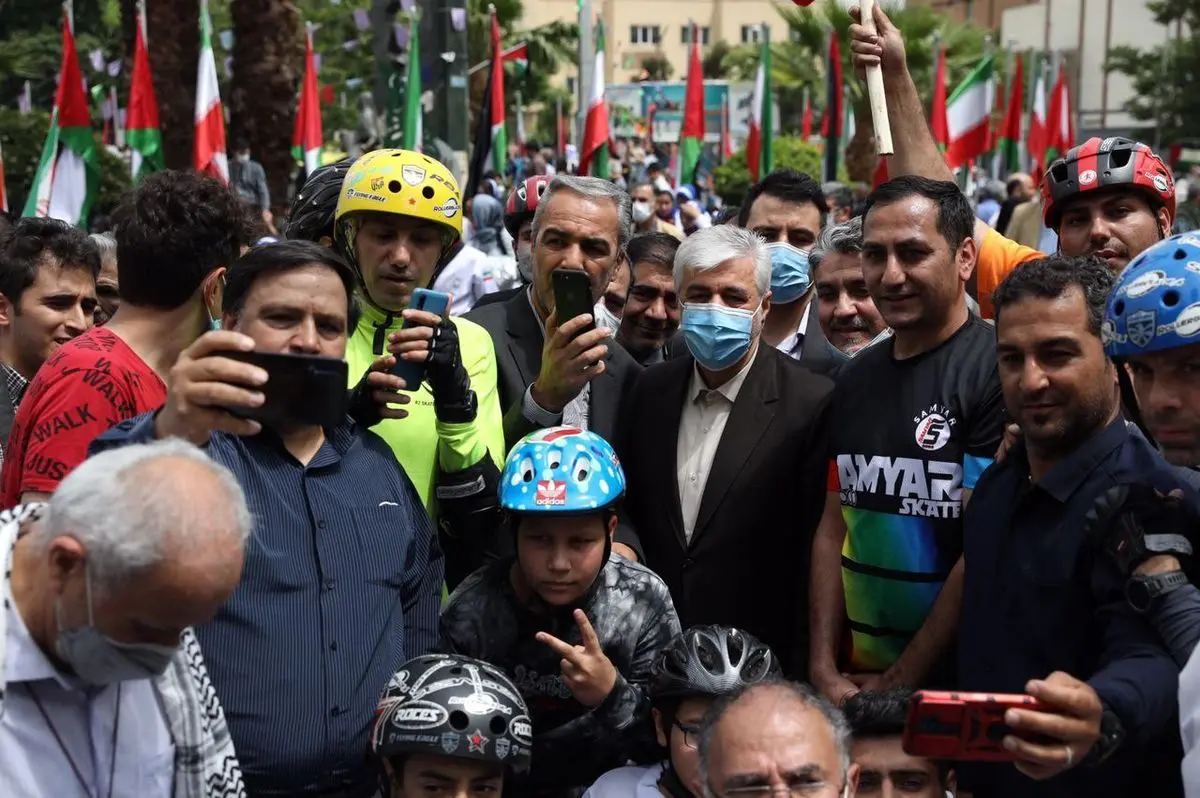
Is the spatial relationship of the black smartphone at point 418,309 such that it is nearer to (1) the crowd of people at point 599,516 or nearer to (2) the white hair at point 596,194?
(1) the crowd of people at point 599,516

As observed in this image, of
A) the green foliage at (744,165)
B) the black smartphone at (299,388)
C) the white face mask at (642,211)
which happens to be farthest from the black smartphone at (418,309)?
the green foliage at (744,165)

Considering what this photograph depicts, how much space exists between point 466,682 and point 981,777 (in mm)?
1397

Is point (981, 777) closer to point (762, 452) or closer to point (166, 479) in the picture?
point (762, 452)

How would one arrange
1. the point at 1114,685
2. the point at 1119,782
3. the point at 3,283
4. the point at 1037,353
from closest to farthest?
the point at 1114,685
the point at 1119,782
the point at 1037,353
the point at 3,283

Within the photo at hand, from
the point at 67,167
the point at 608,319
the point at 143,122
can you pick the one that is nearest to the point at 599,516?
the point at 608,319

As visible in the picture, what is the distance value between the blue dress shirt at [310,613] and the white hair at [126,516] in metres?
0.80

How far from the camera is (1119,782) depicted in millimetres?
3752

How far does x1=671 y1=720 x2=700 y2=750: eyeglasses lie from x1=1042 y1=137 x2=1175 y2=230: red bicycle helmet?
227 centimetres

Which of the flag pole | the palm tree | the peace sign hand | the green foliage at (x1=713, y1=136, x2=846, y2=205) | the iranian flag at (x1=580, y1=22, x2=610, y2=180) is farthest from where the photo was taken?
the green foliage at (x1=713, y1=136, x2=846, y2=205)

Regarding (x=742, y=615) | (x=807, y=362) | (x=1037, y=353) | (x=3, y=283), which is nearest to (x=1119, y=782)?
Result: (x=1037, y=353)

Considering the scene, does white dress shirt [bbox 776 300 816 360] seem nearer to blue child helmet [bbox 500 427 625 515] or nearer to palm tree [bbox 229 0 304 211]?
blue child helmet [bbox 500 427 625 515]

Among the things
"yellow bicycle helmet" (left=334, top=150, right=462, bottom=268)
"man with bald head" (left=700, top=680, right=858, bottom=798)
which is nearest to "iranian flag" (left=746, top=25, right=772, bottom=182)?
"yellow bicycle helmet" (left=334, top=150, right=462, bottom=268)

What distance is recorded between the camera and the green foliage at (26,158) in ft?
69.9

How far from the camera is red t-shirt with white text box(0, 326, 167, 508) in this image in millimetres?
4105
